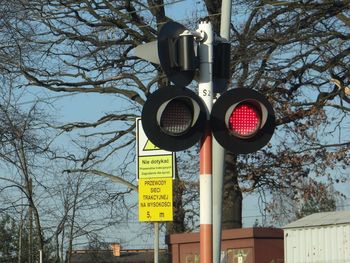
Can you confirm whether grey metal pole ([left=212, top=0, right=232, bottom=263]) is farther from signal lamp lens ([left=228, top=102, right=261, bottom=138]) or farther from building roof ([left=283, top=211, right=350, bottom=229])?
building roof ([left=283, top=211, right=350, bottom=229])

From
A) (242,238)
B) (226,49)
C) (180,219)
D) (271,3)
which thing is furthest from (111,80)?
(226,49)

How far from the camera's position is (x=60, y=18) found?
2366cm

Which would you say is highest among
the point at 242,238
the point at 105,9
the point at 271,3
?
the point at 105,9

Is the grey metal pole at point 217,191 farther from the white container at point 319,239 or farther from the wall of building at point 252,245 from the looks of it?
the wall of building at point 252,245

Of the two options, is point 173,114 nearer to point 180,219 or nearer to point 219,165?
point 219,165

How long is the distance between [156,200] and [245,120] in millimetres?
2511

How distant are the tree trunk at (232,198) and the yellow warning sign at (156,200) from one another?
13.0 m

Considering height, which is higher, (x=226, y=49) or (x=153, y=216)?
(x=226, y=49)

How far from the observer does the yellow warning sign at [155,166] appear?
892 centimetres

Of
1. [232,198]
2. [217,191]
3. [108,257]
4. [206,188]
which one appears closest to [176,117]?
[206,188]

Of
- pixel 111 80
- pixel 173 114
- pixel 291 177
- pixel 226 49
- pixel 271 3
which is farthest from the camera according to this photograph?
pixel 111 80

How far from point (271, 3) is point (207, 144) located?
40.0 feet

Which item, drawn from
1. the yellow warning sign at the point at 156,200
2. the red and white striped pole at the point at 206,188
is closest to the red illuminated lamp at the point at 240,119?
the red and white striped pole at the point at 206,188

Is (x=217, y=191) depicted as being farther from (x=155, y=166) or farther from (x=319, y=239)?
(x=319, y=239)
